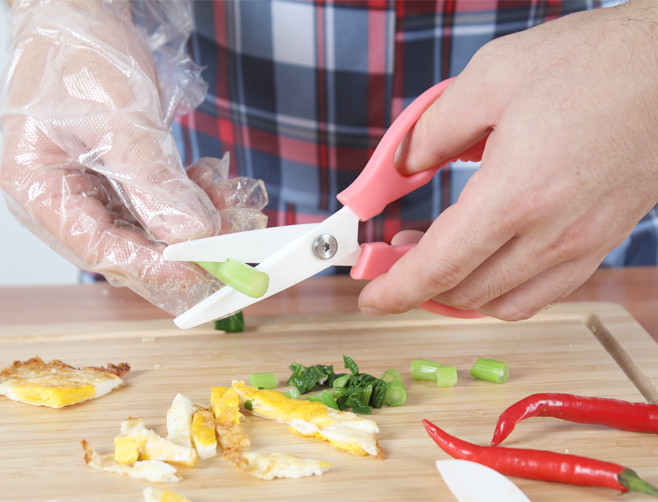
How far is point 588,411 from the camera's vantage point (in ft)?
5.01

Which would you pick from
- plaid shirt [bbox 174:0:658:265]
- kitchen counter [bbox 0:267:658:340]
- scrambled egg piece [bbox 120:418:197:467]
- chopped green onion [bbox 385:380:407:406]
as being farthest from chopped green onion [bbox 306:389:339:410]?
plaid shirt [bbox 174:0:658:265]

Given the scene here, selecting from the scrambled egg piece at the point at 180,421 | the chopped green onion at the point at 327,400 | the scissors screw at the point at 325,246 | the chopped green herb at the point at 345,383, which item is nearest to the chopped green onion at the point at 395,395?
the chopped green herb at the point at 345,383

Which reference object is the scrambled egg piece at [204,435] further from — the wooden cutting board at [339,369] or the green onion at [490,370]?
the green onion at [490,370]

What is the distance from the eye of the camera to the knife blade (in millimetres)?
1302

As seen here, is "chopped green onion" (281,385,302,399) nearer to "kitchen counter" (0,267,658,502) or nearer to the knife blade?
"kitchen counter" (0,267,658,502)

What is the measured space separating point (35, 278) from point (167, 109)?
108 inches

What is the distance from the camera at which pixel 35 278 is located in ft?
14.3

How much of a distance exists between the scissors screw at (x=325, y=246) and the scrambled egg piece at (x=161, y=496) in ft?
1.92

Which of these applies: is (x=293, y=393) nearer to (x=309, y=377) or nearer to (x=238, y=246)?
(x=309, y=377)

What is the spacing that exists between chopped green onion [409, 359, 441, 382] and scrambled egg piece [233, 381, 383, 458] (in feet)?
0.82

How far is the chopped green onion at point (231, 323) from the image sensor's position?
2.05m

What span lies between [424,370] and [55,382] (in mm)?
858

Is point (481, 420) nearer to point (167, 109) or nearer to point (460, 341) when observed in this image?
point (460, 341)

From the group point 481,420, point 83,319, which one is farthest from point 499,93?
point 83,319
